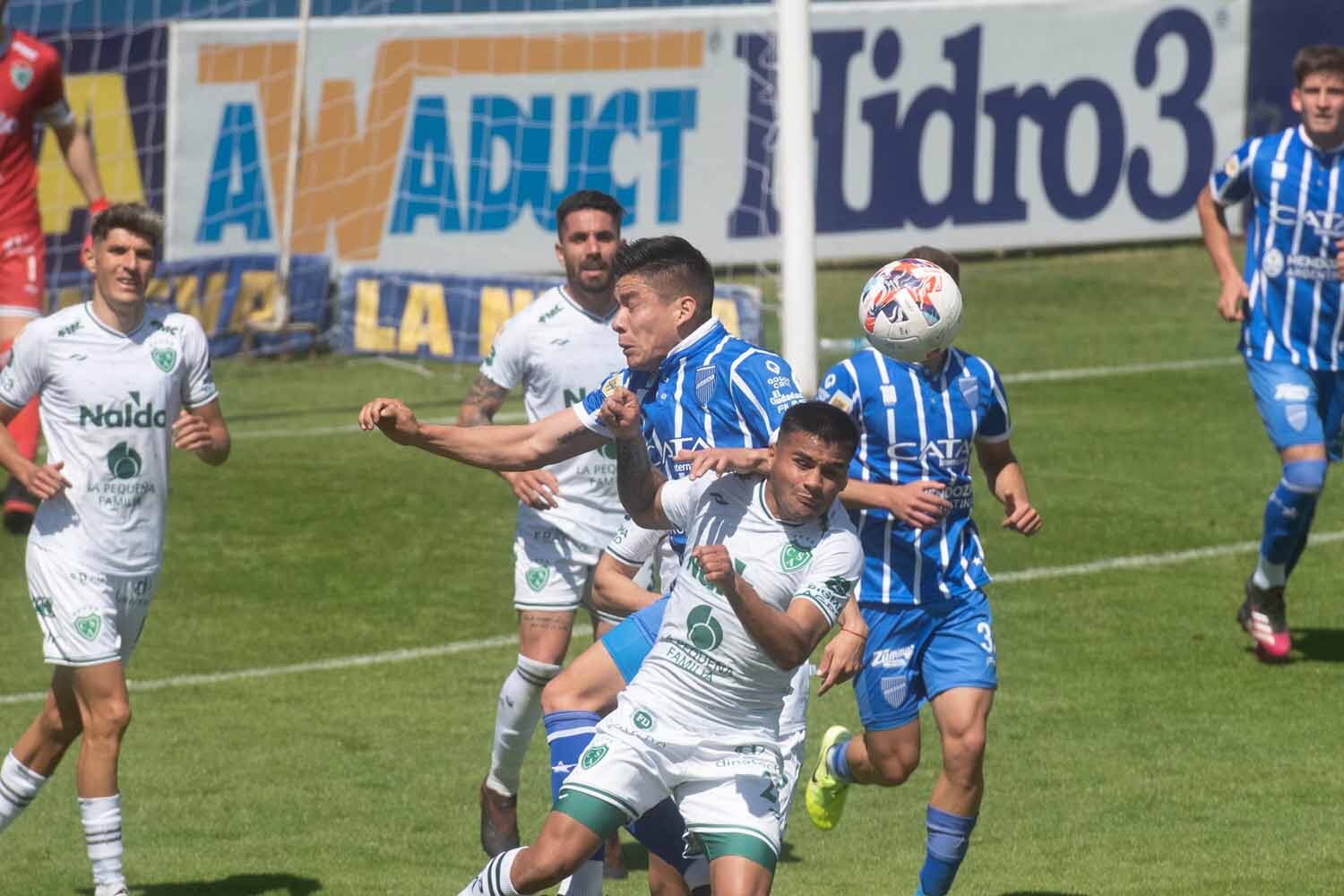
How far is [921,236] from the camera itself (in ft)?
68.4

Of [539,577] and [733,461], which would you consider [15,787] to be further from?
[733,461]

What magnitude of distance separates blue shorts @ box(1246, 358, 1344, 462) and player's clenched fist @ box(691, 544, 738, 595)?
5264 millimetres

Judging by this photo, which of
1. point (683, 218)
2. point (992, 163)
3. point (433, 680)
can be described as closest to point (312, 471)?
point (433, 680)

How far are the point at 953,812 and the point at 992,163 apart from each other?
568 inches

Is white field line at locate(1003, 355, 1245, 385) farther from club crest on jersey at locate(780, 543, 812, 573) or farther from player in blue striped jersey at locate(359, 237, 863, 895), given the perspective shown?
club crest on jersey at locate(780, 543, 812, 573)

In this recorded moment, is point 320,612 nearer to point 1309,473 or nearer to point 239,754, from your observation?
point 239,754

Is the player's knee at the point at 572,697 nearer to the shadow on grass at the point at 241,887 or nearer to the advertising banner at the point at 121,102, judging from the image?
the shadow on grass at the point at 241,887

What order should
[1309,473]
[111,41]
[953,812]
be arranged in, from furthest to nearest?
[111,41]
[1309,473]
[953,812]

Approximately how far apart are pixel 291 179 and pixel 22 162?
5.63 meters

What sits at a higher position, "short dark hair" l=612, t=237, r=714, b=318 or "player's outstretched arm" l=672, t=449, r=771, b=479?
"short dark hair" l=612, t=237, r=714, b=318

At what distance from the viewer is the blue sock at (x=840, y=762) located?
7.86m

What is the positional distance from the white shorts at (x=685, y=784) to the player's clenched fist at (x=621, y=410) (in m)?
0.84

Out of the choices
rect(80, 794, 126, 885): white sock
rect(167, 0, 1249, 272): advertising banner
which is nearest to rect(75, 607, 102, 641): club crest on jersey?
rect(80, 794, 126, 885): white sock

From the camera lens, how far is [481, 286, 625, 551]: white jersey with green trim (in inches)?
339
